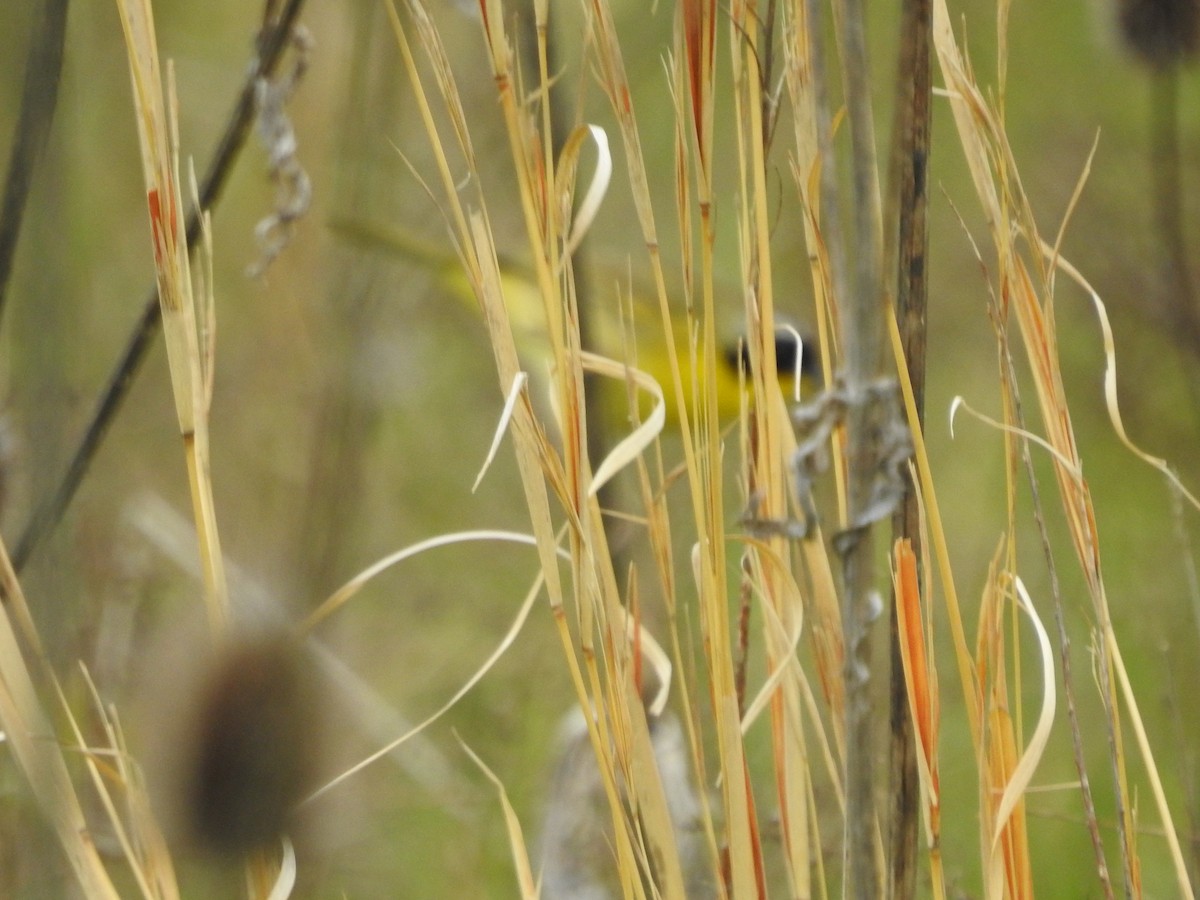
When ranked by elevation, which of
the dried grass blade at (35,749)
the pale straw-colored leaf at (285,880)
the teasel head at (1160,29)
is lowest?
the pale straw-colored leaf at (285,880)

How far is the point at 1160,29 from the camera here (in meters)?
1.13

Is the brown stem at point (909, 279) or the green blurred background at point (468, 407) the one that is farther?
the green blurred background at point (468, 407)

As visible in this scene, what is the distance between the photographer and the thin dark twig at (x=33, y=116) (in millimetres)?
504

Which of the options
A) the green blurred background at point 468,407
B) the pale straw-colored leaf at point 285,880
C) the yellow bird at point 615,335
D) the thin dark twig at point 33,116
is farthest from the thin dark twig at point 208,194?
the yellow bird at point 615,335

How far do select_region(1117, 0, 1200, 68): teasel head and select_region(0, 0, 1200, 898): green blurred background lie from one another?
0.07 ft

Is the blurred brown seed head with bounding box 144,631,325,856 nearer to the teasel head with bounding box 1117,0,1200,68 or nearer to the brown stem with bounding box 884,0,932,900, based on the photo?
the brown stem with bounding box 884,0,932,900

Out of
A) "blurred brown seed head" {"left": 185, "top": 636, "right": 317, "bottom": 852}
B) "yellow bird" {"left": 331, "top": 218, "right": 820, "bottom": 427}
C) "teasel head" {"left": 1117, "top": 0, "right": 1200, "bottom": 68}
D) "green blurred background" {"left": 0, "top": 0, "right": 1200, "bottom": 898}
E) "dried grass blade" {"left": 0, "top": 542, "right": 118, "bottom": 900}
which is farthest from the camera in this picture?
"yellow bird" {"left": 331, "top": 218, "right": 820, "bottom": 427}

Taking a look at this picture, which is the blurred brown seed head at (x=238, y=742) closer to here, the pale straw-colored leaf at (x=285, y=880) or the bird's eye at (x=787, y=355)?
the pale straw-colored leaf at (x=285, y=880)

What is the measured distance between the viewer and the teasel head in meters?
1.13

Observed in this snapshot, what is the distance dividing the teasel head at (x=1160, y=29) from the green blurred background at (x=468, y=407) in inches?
0.8

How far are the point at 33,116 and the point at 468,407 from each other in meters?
1.47

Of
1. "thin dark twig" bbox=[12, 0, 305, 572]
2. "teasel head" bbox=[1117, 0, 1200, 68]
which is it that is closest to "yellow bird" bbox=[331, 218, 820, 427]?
"teasel head" bbox=[1117, 0, 1200, 68]

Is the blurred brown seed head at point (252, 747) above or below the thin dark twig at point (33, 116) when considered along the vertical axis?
below

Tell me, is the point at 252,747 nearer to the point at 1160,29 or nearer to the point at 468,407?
the point at 1160,29
